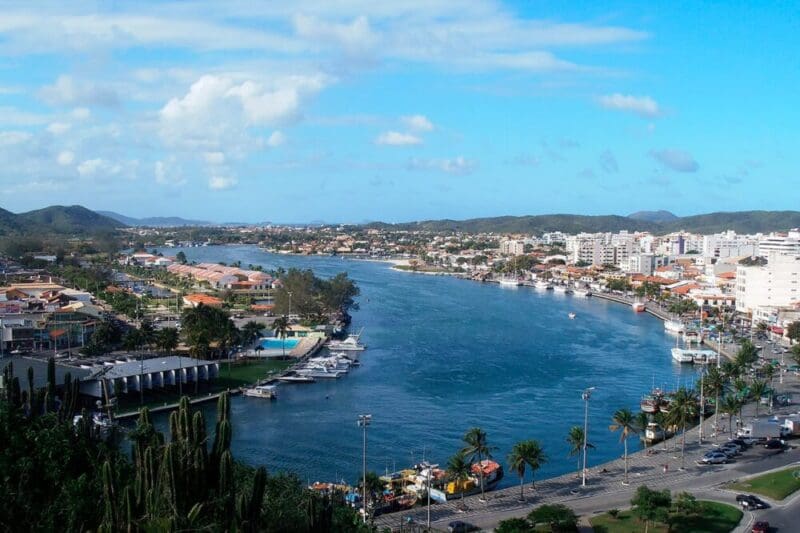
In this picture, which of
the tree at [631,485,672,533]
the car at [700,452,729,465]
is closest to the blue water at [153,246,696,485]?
the car at [700,452,729,465]

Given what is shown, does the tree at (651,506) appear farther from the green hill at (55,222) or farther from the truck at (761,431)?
the green hill at (55,222)

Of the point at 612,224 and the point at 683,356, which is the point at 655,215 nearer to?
the point at 612,224

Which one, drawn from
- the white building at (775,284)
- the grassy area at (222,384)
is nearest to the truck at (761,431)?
the grassy area at (222,384)

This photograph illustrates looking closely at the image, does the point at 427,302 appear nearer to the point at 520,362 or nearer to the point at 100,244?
the point at 520,362

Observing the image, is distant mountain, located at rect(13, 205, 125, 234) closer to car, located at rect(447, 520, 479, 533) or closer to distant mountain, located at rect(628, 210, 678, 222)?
car, located at rect(447, 520, 479, 533)

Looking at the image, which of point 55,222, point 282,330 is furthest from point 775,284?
point 55,222

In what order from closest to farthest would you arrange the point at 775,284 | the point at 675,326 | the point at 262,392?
the point at 262,392, the point at 675,326, the point at 775,284
